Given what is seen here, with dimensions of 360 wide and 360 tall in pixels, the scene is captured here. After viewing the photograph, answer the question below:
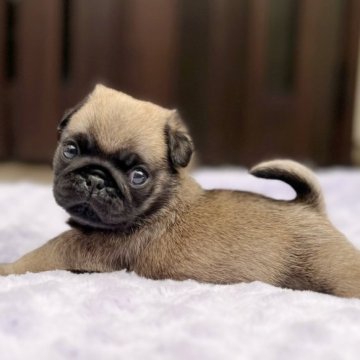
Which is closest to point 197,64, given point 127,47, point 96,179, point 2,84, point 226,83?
point 226,83

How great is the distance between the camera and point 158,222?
1062 millimetres

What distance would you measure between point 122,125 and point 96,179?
91 millimetres

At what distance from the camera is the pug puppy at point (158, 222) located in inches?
39.6

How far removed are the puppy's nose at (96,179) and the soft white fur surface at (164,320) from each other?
0.45 feet

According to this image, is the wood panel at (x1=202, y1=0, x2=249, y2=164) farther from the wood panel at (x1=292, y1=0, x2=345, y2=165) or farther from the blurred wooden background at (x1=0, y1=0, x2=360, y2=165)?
the wood panel at (x1=292, y1=0, x2=345, y2=165)

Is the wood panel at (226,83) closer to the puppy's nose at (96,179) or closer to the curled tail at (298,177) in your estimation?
the curled tail at (298,177)

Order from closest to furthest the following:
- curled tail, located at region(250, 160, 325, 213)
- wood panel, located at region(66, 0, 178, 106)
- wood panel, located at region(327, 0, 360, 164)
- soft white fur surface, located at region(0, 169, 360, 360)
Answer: soft white fur surface, located at region(0, 169, 360, 360) < curled tail, located at region(250, 160, 325, 213) < wood panel, located at region(66, 0, 178, 106) < wood panel, located at region(327, 0, 360, 164)

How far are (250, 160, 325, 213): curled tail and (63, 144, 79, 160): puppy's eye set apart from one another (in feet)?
0.94

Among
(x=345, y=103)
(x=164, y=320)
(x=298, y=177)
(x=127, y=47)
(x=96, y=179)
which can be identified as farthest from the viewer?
(x=345, y=103)

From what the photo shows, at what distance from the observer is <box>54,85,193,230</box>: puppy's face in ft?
3.27

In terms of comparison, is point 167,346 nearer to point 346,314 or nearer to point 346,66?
point 346,314

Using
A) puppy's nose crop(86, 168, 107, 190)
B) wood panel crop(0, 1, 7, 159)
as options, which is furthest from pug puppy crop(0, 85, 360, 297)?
wood panel crop(0, 1, 7, 159)

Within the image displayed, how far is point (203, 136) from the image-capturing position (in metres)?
2.75

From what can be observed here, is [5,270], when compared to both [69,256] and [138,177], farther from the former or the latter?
[138,177]
